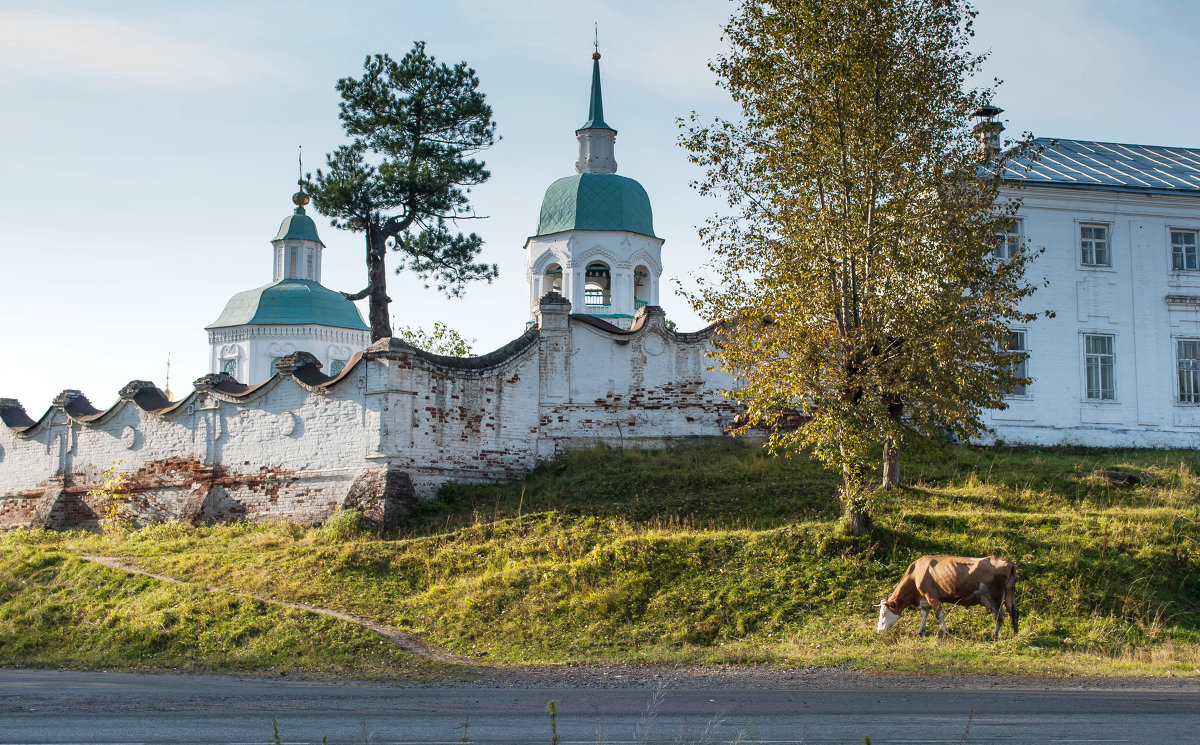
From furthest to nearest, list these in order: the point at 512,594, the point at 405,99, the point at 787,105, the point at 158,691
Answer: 1. the point at 405,99
2. the point at 787,105
3. the point at 512,594
4. the point at 158,691

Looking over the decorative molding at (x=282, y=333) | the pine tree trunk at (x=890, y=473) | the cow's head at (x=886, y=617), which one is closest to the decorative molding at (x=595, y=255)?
the pine tree trunk at (x=890, y=473)

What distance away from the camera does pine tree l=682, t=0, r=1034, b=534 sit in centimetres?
1600

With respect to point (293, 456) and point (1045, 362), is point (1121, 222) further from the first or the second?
point (293, 456)

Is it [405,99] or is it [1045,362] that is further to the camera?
Answer: [405,99]

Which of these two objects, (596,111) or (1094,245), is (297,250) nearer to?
(596,111)

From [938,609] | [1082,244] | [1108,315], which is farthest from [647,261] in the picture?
[938,609]

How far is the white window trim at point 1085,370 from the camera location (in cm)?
2498

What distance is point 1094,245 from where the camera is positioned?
84.3 ft

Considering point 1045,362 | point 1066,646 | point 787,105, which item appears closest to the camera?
point 1066,646

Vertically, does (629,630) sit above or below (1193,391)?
below

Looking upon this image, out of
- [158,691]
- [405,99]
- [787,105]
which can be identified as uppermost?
[405,99]

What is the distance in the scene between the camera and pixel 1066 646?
43.8ft

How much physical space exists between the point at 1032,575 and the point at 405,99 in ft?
64.5

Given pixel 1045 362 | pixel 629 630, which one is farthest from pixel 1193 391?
pixel 629 630
